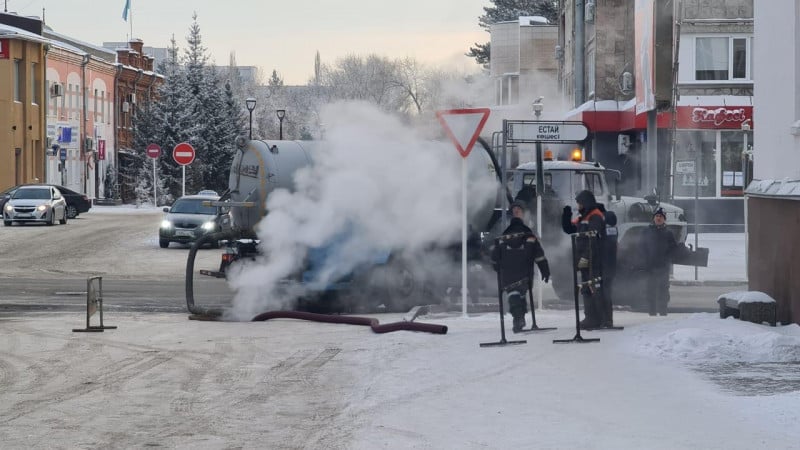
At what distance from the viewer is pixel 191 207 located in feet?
128

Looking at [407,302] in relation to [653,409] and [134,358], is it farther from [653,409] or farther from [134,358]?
[653,409]

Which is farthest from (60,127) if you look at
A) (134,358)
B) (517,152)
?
(134,358)

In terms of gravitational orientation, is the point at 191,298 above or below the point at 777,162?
below

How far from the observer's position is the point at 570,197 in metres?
21.8

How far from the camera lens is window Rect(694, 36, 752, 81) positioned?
42.6 m

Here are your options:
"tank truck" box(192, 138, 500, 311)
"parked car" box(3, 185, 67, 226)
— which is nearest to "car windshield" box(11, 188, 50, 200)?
"parked car" box(3, 185, 67, 226)

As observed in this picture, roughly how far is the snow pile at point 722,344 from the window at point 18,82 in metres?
57.6

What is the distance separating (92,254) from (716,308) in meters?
19.6

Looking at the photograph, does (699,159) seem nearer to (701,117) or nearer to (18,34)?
(701,117)

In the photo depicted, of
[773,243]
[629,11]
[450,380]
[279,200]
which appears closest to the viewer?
[450,380]

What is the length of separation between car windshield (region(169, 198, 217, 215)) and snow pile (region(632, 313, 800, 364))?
25.0 m

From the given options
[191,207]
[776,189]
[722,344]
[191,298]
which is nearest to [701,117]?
[191,207]

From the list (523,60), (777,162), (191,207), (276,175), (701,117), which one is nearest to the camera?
(777,162)

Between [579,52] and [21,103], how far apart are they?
30.2 metres
